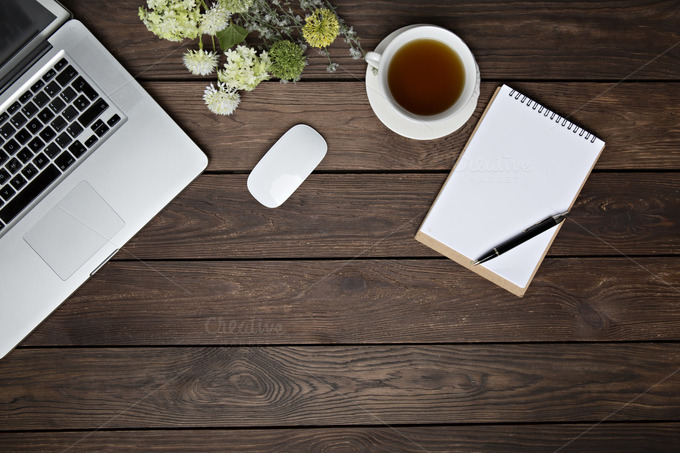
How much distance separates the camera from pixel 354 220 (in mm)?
788

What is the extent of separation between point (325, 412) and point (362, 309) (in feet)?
0.68

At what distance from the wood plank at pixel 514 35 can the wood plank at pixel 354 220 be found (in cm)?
20

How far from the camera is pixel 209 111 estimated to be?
776mm

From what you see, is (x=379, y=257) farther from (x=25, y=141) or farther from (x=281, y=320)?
(x=25, y=141)

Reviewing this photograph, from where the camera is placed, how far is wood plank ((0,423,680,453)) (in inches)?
31.6

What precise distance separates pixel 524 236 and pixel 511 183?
0.32 ft

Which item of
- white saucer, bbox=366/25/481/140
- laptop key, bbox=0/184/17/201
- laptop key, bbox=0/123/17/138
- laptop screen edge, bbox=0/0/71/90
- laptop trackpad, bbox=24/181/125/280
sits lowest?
white saucer, bbox=366/25/481/140

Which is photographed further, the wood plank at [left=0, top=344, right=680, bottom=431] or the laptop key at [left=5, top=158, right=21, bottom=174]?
the wood plank at [left=0, top=344, right=680, bottom=431]

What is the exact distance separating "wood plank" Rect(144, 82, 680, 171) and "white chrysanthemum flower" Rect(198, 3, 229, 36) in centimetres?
11

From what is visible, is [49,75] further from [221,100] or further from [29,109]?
[221,100]

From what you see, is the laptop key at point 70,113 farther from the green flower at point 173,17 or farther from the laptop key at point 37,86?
the green flower at point 173,17

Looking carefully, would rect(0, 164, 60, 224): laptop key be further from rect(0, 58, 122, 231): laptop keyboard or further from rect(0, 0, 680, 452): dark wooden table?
rect(0, 0, 680, 452): dark wooden table

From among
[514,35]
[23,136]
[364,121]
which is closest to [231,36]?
[364,121]

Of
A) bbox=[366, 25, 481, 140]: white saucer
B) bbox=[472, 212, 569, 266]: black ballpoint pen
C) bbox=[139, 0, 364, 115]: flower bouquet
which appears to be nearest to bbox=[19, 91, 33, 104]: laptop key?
bbox=[139, 0, 364, 115]: flower bouquet
